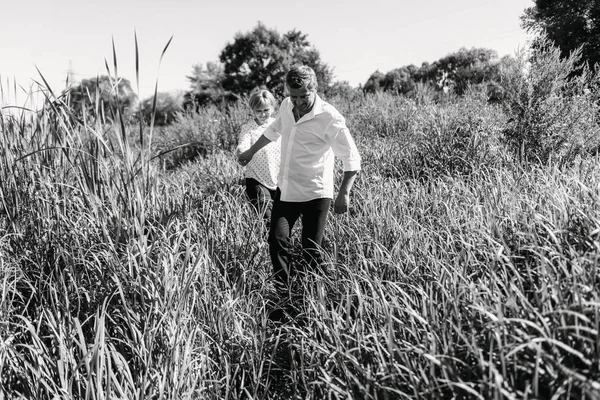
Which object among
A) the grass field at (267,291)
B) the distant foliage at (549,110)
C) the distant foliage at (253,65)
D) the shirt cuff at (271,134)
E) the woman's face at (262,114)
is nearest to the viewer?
the grass field at (267,291)

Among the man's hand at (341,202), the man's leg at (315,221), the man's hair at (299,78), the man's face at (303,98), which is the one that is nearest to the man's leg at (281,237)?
the man's leg at (315,221)

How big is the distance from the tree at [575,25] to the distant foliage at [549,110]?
14745mm

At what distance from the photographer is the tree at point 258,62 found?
41375mm

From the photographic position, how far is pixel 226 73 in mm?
42531

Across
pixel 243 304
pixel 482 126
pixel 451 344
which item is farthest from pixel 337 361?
pixel 482 126

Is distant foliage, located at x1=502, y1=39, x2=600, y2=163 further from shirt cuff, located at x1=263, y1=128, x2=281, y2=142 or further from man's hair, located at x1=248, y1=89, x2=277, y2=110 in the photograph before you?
shirt cuff, located at x1=263, y1=128, x2=281, y2=142

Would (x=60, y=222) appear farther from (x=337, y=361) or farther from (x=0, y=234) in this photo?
(x=337, y=361)

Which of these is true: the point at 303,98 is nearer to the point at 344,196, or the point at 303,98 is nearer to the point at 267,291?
the point at 344,196

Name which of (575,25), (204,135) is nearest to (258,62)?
(575,25)

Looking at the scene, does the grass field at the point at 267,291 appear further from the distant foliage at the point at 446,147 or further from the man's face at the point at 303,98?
the man's face at the point at 303,98

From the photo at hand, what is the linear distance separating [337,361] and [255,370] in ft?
1.70

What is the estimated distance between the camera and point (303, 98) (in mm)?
2775

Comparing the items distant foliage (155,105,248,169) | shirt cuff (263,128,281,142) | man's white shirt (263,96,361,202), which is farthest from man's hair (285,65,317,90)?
distant foliage (155,105,248,169)

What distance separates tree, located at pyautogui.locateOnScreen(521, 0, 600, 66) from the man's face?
60.2 ft
